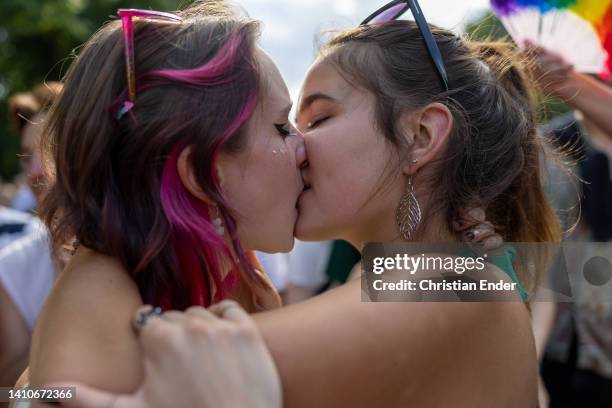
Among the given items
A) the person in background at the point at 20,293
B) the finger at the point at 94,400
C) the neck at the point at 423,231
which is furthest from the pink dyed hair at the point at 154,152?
the person in background at the point at 20,293

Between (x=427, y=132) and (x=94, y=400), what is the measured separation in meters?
1.36

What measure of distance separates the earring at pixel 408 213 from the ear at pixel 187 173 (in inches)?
26.6

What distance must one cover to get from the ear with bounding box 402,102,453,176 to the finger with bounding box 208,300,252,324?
2.91 ft

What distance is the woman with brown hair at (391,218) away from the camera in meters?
1.77

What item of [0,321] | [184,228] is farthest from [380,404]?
[0,321]

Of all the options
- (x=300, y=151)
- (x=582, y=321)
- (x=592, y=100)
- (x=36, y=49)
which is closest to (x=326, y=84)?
(x=300, y=151)

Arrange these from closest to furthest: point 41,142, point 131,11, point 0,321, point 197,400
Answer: point 197,400
point 131,11
point 41,142
point 0,321

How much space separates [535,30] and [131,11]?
1.58 m

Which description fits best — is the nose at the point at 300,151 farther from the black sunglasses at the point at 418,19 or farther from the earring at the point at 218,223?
the black sunglasses at the point at 418,19

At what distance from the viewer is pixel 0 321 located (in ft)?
12.3

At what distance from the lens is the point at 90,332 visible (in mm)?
1705

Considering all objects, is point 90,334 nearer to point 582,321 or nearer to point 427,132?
point 427,132

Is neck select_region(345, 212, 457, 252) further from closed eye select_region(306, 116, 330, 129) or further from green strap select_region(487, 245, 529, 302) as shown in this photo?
closed eye select_region(306, 116, 330, 129)

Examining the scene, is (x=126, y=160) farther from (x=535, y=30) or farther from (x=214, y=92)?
(x=535, y=30)
